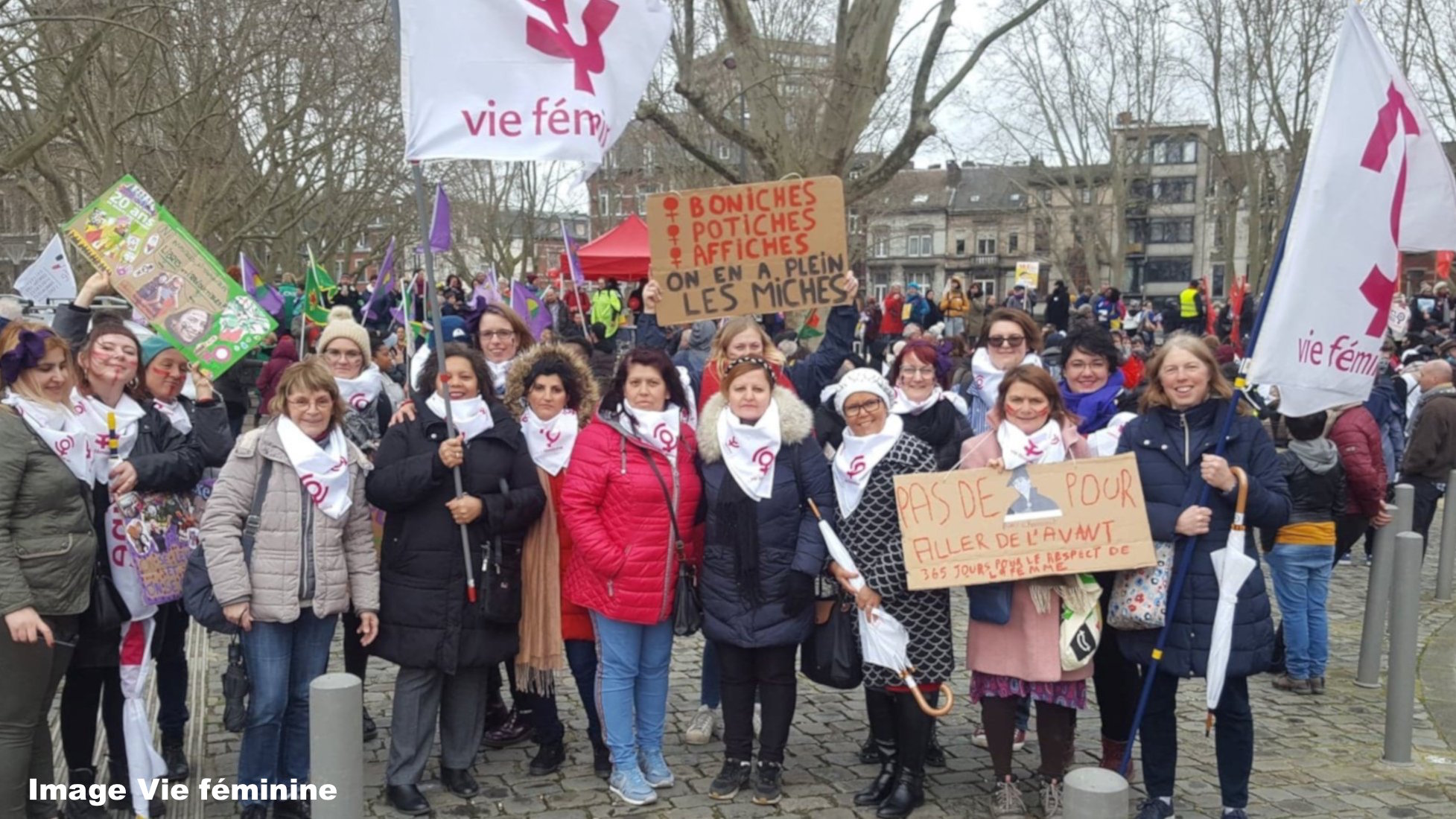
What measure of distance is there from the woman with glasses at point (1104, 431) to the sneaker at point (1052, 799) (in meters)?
0.45

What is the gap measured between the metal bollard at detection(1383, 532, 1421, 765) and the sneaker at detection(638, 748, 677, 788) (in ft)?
11.8

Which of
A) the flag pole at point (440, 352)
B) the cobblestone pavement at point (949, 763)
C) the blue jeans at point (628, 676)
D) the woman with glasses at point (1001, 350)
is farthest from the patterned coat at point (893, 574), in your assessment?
the flag pole at point (440, 352)

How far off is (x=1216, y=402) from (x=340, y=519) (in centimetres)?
359

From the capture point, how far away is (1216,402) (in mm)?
4879

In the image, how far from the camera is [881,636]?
505 centimetres

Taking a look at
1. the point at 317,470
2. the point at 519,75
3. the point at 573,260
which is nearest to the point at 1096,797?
the point at 317,470

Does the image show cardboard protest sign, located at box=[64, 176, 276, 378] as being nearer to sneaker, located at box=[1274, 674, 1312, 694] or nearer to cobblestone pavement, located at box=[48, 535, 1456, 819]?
cobblestone pavement, located at box=[48, 535, 1456, 819]

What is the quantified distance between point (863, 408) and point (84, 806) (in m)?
3.61

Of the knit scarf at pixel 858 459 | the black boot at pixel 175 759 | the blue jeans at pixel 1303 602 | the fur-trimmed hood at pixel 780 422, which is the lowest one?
the black boot at pixel 175 759

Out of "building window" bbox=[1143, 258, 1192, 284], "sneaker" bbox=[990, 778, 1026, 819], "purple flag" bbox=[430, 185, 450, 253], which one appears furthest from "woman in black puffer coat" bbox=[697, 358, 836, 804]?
"building window" bbox=[1143, 258, 1192, 284]

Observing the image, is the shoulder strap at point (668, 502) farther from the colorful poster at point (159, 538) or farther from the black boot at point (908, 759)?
the colorful poster at point (159, 538)

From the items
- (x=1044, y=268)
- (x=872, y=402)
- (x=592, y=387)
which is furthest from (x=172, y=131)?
(x=1044, y=268)

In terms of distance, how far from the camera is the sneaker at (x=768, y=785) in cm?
527

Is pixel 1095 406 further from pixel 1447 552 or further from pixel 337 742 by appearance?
pixel 1447 552
